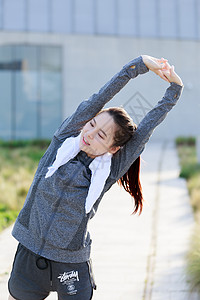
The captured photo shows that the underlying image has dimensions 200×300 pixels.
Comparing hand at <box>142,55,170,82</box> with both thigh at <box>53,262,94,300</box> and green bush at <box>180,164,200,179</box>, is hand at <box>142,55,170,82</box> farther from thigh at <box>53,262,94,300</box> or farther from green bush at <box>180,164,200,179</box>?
green bush at <box>180,164,200,179</box>

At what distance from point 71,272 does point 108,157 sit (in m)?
0.51

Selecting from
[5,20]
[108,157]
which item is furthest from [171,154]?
[108,157]

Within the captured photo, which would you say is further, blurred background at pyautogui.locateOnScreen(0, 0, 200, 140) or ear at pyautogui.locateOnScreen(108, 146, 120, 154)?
blurred background at pyautogui.locateOnScreen(0, 0, 200, 140)

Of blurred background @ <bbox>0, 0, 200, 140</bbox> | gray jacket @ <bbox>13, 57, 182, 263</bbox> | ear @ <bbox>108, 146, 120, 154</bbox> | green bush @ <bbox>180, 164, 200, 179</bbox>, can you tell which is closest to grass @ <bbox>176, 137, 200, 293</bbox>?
green bush @ <bbox>180, 164, 200, 179</bbox>

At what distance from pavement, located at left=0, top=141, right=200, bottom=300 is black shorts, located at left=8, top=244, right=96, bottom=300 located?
60cm

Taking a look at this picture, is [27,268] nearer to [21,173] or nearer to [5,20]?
[21,173]

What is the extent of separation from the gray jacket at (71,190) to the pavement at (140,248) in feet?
0.80

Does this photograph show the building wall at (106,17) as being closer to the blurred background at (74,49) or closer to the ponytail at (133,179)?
the blurred background at (74,49)

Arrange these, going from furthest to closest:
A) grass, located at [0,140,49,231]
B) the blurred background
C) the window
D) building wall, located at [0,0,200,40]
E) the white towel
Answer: building wall, located at [0,0,200,40] < the blurred background < the window < grass, located at [0,140,49,231] < the white towel

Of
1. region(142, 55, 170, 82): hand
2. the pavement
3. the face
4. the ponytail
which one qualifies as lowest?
the pavement

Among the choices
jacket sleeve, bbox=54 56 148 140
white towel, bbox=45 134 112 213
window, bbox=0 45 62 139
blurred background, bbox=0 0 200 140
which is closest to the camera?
white towel, bbox=45 134 112 213

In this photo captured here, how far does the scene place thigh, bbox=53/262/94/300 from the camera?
197 centimetres

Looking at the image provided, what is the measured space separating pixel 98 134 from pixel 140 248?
125 inches

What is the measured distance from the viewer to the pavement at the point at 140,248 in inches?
146
